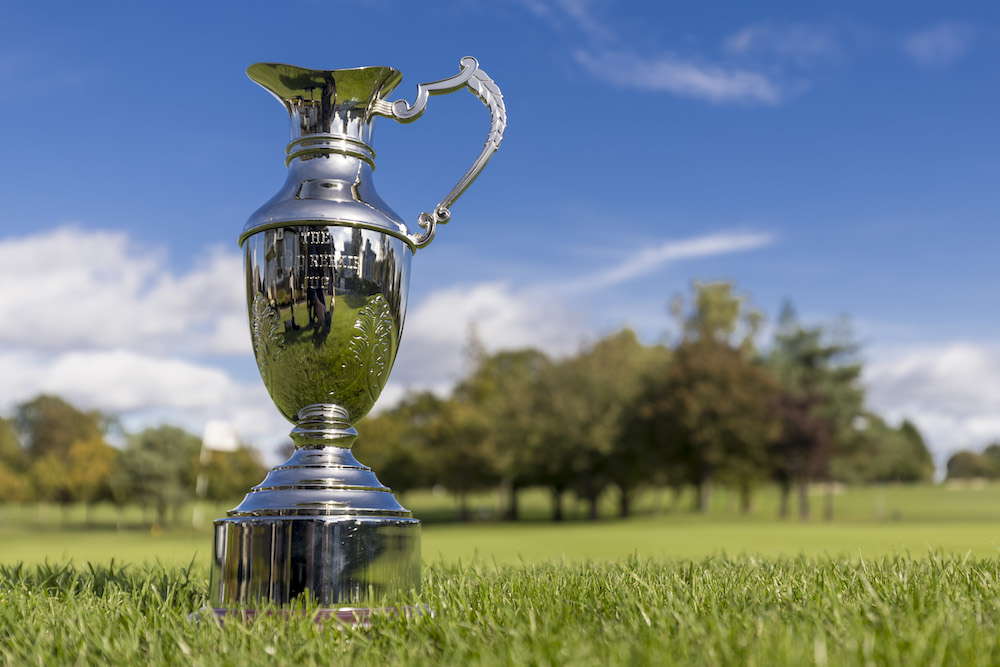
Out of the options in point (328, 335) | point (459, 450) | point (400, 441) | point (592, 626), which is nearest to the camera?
point (592, 626)

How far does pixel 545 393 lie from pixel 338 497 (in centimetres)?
3441

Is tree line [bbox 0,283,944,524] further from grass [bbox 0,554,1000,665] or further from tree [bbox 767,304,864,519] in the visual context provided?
grass [bbox 0,554,1000,665]

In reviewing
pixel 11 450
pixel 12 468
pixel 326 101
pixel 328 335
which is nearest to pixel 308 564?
pixel 328 335

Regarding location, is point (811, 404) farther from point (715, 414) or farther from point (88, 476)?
point (88, 476)

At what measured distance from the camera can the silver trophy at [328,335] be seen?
345 centimetres

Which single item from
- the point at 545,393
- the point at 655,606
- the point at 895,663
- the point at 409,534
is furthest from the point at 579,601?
the point at 545,393

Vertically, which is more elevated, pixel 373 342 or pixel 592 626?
pixel 373 342

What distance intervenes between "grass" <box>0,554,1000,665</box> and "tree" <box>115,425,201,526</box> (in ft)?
153

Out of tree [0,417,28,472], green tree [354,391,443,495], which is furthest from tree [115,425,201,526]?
tree [0,417,28,472]

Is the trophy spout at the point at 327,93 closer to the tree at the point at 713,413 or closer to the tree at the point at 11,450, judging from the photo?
the tree at the point at 713,413

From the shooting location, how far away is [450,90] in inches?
162

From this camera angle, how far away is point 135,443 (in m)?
48.8

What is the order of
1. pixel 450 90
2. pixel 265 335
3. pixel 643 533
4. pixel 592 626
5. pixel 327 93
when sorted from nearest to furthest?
pixel 592 626 → pixel 265 335 → pixel 327 93 → pixel 450 90 → pixel 643 533

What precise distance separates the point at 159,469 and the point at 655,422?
101 feet
